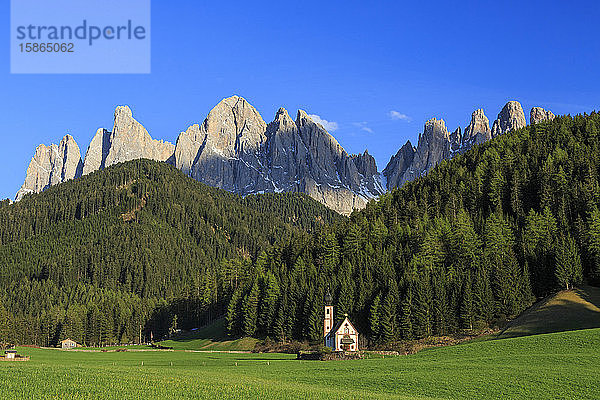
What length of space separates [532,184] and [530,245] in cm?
3891

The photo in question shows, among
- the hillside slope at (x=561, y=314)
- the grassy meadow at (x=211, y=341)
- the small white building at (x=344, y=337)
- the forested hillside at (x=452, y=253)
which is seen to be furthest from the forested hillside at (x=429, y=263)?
the small white building at (x=344, y=337)

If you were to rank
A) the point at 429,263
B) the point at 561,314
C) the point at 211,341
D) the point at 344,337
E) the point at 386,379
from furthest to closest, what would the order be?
the point at 211,341, the point at 429,263, the point at 344,337, the point at 561,314, the point at 386,379

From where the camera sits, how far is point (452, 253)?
116500 mm

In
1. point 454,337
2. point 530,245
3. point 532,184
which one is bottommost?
point 454,337

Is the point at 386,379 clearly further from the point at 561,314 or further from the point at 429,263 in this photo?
the point at 429,263

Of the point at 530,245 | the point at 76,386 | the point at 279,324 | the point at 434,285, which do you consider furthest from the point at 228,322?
the point at 76,386

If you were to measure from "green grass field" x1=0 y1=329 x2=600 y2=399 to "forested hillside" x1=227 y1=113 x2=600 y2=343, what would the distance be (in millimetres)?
30666

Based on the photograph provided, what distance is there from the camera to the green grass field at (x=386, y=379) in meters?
37.1

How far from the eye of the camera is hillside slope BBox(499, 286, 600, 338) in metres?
81.3

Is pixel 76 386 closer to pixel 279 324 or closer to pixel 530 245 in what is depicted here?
pixel 279 324

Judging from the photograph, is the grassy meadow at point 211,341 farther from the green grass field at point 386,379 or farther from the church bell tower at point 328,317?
the green grass field at point 386,379

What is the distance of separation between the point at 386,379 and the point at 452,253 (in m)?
69.9

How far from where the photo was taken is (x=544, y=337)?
6950 cm

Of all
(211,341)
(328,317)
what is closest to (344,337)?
(328,317)
